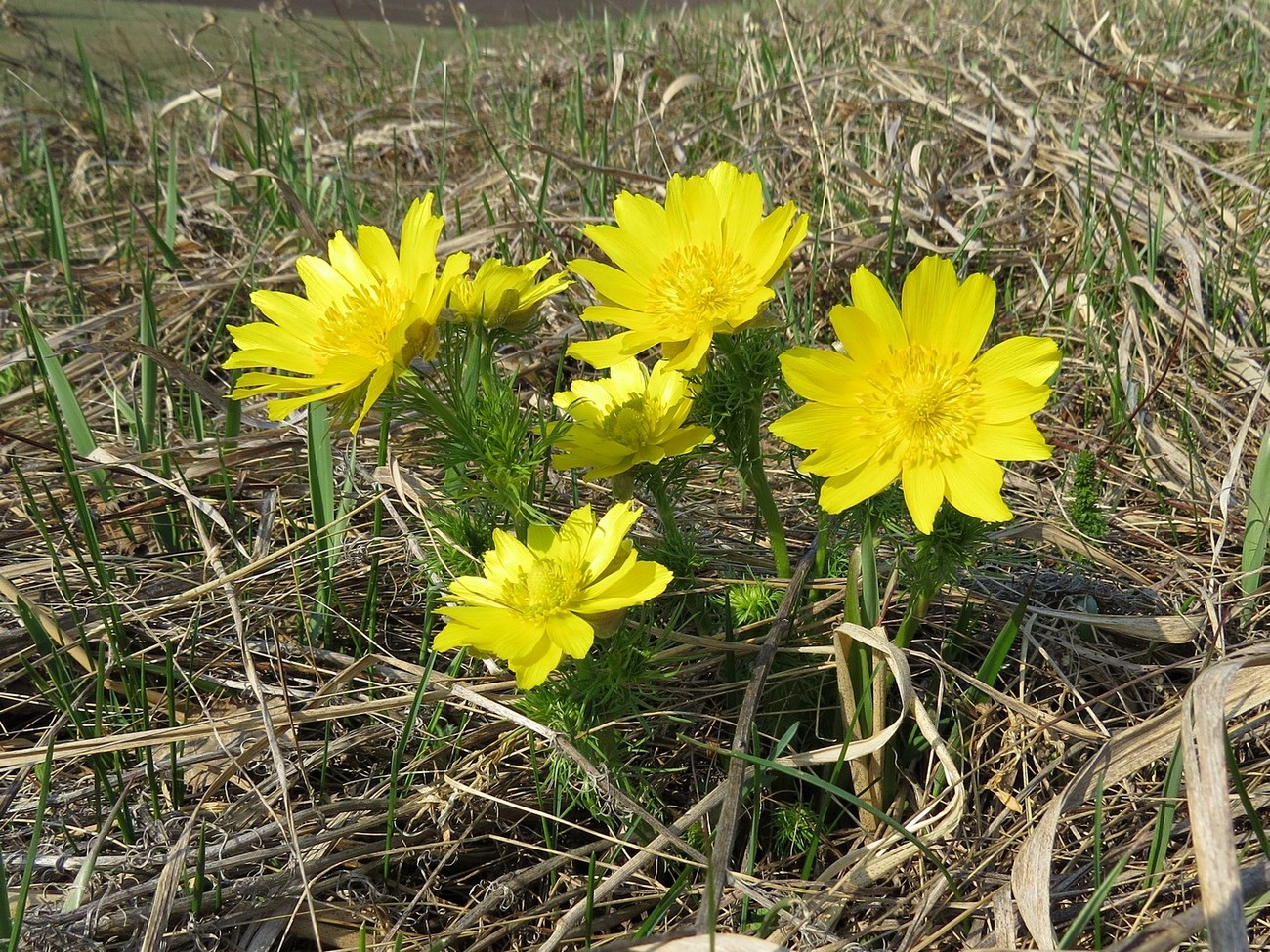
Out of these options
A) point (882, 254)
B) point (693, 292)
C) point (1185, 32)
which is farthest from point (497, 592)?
point (1185, 32)

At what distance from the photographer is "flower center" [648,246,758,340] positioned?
1.24 metres

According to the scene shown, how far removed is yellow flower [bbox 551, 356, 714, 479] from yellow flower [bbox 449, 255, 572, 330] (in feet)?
0.55

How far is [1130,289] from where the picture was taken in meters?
2.35

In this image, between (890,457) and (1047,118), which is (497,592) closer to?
(890,457)

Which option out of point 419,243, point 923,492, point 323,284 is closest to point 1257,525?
point 923,492

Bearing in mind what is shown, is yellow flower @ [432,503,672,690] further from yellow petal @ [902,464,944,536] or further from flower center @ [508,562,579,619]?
yellow petal @ [902,464,944,536]

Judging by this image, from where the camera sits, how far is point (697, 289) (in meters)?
1.27

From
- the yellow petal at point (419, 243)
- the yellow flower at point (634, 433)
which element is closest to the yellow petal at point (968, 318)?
the yellow flower at point (634, 433)

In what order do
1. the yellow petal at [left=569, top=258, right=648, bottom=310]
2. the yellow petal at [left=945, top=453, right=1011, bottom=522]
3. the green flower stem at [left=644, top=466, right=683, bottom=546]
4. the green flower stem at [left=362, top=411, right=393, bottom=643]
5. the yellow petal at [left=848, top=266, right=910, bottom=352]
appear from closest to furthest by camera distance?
the yellow petal at [left=945, top=453, right=1011, bottom=522] < the yellow petal at [left=848, top=266, right=910, bottom=352] < the yellow petal at [left=569, top=258, right=648, bottom=310] < the green flower stem at [left=644, top=466, right=683, bottom=546] < the green flower stem at [left=362, top=411, right=393, bottom=643]

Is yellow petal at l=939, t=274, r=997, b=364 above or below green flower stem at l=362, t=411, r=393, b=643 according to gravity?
above

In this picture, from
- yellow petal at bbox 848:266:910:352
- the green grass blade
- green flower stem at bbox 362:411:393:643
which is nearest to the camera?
yellow petal at bbox 848:266:910:352

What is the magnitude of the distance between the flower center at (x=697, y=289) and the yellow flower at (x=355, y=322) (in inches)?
10.2

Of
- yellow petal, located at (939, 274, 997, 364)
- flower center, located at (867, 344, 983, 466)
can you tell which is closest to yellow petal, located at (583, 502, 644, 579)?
flower center, located at (867, 344, 983, 466)

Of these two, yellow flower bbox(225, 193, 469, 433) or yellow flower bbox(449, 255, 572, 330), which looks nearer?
yellow flower bbox(225, 193, 469, 433)
